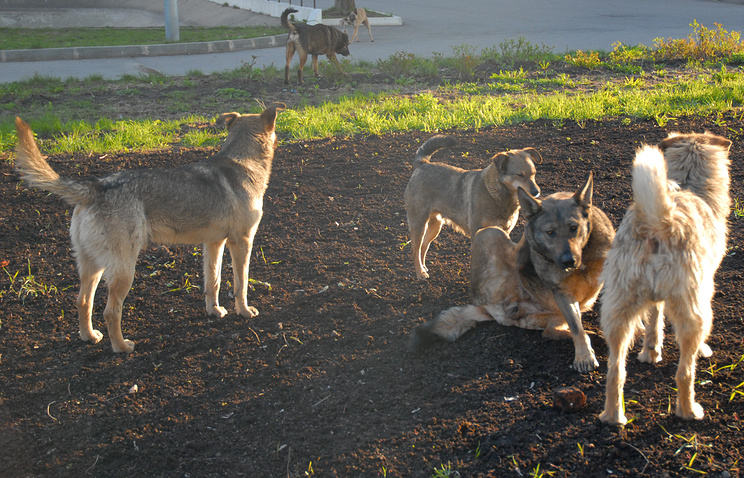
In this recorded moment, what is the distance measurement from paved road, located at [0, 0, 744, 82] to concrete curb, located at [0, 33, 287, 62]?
56 cm

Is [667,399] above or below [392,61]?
below

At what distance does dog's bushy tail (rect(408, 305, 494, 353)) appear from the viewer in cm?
428

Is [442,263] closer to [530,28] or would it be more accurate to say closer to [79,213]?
[79,213]

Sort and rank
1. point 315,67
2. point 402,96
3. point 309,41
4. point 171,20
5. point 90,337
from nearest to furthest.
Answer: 1. point 90,337
2. point 402,96
3. point 309,41
4. point 315,67
5. point 171,20

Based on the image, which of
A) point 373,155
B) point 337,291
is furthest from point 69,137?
point 337,291

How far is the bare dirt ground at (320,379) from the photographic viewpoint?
3.35m


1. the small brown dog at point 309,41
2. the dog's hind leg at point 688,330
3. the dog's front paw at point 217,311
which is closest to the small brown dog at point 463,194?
the dog's front paw at point 217,311

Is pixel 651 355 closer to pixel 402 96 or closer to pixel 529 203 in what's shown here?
pixel 529 203

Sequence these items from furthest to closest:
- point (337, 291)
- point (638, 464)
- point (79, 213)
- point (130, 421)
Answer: point (337, 291) < point (79, 213) < point (130, 421) < point (638, 464)

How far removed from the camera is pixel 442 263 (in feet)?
20.0

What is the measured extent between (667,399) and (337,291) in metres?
2.80

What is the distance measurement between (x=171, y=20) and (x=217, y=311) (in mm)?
15152

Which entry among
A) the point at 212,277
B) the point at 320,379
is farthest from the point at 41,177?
the point at 320,379

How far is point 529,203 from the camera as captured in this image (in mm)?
4160
